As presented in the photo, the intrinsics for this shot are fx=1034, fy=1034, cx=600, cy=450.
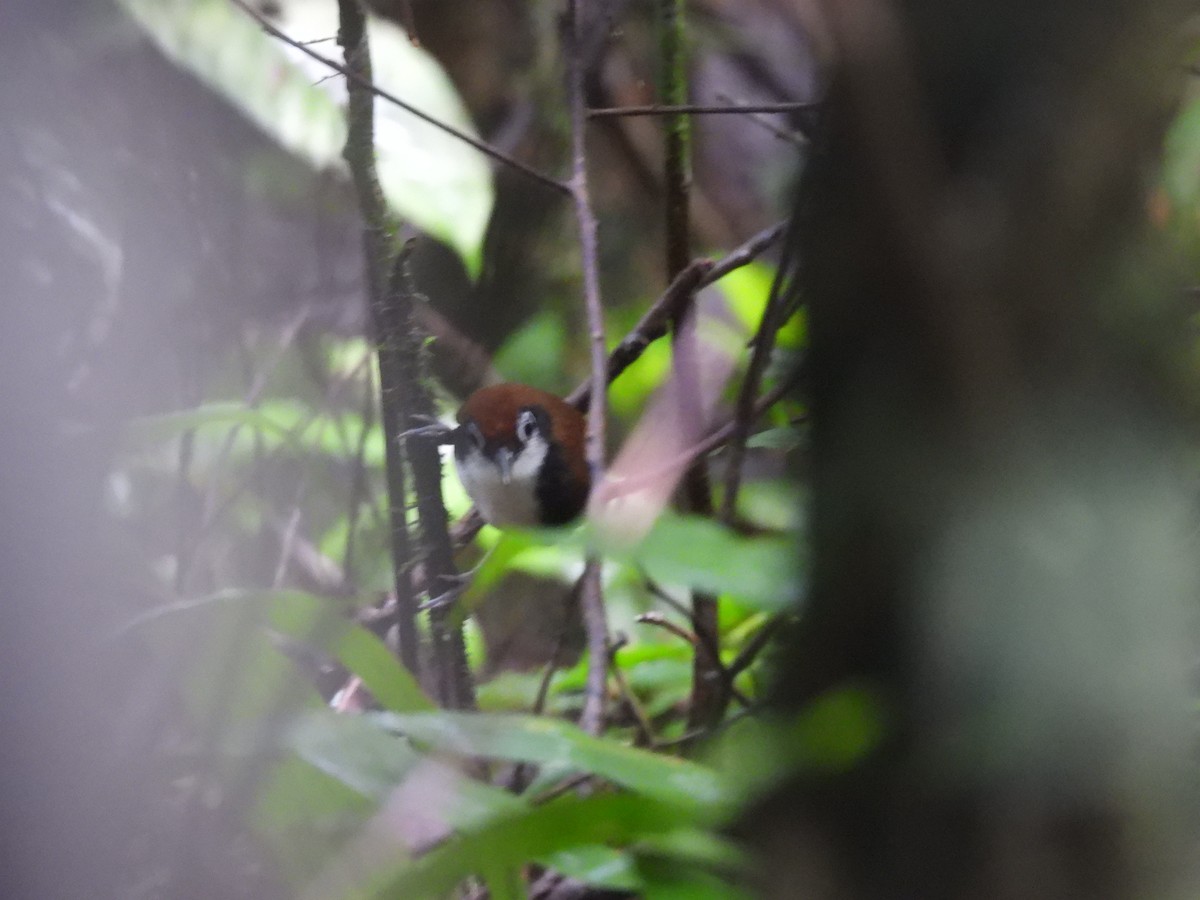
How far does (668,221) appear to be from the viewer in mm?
1185

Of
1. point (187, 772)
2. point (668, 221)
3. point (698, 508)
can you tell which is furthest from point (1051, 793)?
point (668, 221)

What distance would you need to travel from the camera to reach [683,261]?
3.88 feet

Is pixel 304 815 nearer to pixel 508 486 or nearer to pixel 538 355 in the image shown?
pixel 508 486

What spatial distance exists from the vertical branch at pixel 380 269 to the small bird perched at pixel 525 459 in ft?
0.66

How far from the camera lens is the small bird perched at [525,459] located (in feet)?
3.72

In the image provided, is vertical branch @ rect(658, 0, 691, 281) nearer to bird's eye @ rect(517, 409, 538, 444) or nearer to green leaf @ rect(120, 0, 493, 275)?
bird's eye @ rect(517, 409, 538, 444)

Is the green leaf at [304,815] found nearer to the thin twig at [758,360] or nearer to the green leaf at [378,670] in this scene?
the green leaf at [378,670]

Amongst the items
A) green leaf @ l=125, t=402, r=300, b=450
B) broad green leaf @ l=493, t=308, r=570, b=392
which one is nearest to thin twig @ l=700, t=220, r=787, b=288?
green leaf @ l=125, t=402, r=300, b=450

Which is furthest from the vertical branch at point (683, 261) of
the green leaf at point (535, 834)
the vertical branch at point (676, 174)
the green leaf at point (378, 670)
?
the green leaf at point (535, 834)

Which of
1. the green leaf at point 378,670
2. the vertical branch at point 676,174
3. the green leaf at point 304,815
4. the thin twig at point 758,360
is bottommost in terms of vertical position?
the green leaf at point 304,815

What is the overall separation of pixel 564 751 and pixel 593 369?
444mm

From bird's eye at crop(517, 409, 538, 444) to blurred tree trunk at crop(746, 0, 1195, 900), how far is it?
804 mm

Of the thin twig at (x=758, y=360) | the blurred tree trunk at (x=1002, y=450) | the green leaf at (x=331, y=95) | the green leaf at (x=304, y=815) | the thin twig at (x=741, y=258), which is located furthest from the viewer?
the green leaf at (x=331, y=95)

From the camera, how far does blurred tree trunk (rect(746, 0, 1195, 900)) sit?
0.34m
